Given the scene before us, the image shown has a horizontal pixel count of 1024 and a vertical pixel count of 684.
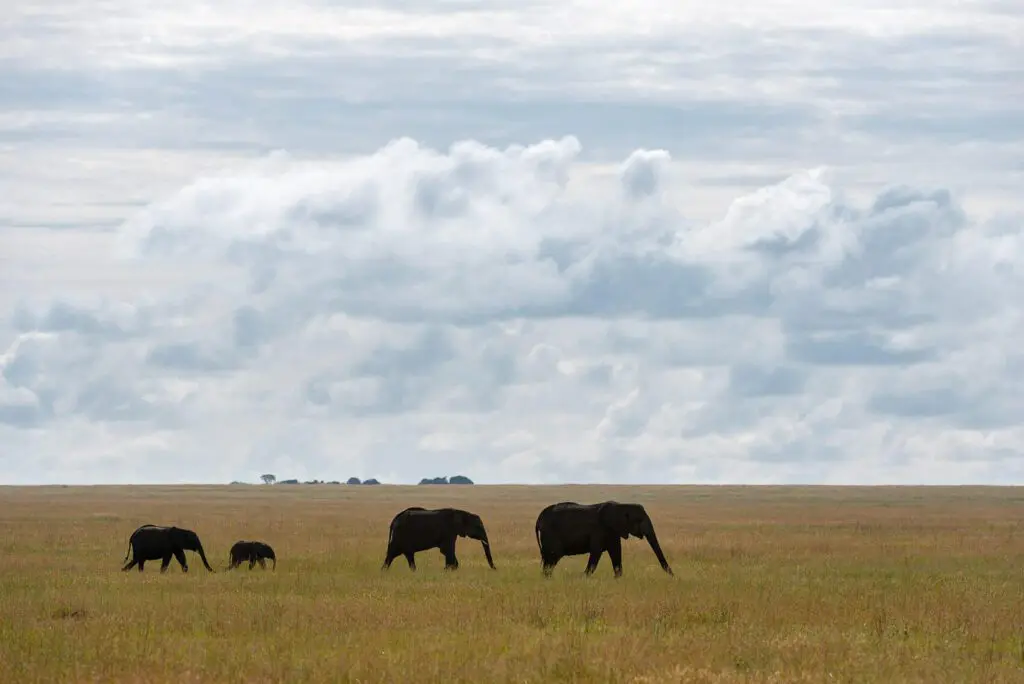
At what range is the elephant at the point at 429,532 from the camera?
32562mm

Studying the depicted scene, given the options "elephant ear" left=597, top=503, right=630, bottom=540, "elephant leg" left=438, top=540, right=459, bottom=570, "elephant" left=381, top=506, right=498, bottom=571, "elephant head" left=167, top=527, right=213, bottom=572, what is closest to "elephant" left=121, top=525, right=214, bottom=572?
"elephant head" left=167, top=527, right=213, bottom=572

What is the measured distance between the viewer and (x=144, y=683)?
1562 centimetres

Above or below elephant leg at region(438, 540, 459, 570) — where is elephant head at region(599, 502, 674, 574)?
above

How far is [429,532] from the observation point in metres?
32.8

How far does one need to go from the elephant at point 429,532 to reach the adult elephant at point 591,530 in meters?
2.34

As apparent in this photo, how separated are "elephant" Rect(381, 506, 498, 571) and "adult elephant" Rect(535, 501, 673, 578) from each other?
7.69 ft

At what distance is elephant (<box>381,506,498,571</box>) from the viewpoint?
107 ft

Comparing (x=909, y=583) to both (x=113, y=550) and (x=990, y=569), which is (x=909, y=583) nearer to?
(x=990, y=569)

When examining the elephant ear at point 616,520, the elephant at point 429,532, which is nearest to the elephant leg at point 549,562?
the elephant ear at point 616,520

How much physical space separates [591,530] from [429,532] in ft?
14.2

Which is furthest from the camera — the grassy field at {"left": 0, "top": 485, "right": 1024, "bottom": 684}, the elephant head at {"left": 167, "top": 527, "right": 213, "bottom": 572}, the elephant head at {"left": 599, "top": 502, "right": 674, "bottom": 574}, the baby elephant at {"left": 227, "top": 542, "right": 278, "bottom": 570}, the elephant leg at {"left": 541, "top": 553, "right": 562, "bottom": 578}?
the baby elephant at {"left": 227, "top": 542, "right": 278, "bottom": 570}

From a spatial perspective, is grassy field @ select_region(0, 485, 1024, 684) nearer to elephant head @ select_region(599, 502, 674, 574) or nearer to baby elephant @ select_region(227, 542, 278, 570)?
baby elephant @ select_region(227, 542, 278, 570)

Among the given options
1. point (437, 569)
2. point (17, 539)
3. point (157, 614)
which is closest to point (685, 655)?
point (157, 614)

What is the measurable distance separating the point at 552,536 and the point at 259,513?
46.8m
